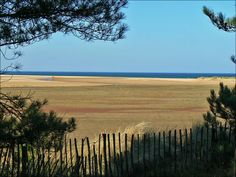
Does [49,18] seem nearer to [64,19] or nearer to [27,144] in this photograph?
[64,19]

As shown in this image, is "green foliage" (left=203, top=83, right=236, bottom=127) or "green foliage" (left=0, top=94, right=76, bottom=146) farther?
"green foliage" (left=203, top=83, right=236, bottom=127)

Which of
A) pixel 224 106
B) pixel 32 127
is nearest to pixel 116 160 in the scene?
pixel 32 127

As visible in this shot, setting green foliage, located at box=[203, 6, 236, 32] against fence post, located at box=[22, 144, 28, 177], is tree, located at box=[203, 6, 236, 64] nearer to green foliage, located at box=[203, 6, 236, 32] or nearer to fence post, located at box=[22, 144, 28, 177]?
green foliage, located at box=[203, 6, 236, 32]

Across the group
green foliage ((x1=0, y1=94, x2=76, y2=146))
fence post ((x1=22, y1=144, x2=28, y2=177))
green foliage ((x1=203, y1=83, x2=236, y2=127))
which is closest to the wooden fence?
fence post ((x1=22, y1=144, x2=28, y2=177))

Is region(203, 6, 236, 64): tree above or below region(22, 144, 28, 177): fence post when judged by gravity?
above

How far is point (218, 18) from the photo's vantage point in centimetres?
923

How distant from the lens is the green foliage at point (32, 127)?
7418mm

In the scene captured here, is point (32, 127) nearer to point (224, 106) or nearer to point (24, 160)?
point (24, 160)

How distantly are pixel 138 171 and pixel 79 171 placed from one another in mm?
950

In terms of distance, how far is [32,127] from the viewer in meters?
7.43

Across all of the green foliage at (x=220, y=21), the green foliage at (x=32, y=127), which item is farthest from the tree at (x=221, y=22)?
the green foliage at (x=32, y=127)

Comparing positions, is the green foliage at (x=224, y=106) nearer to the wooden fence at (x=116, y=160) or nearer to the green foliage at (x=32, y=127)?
the wooden fence at (x=116, y=160)

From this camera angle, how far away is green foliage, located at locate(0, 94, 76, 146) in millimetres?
7418

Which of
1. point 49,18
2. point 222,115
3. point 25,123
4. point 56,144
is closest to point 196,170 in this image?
point 222,115
